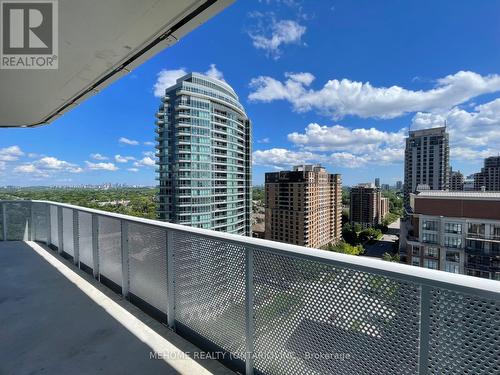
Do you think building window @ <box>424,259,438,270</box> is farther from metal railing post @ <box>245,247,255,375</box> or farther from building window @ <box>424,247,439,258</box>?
metal railing post @ <box>245,247,255,375</box>

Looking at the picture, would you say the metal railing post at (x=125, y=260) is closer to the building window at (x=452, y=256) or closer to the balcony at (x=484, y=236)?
the balcony at (x=484, y=236)

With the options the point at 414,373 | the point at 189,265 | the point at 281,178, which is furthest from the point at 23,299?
the point at 281,178

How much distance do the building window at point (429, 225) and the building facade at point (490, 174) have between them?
39.7m

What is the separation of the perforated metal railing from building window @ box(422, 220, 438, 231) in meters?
27.7


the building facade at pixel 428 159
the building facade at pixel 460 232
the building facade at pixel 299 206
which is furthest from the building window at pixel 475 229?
the building facade at pixel 428 159

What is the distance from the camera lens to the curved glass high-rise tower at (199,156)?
40.2 m

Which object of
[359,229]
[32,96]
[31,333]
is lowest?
[359,229]

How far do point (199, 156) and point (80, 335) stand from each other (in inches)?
1630

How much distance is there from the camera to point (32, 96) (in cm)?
362

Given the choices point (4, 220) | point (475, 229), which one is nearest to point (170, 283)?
point (4, 220)

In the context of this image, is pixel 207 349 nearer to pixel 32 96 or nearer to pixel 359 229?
pixel 32 96

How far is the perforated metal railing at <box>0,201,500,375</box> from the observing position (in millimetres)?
913

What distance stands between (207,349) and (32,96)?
4.23m

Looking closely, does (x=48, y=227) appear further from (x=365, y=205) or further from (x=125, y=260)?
(x=365, y=205)
